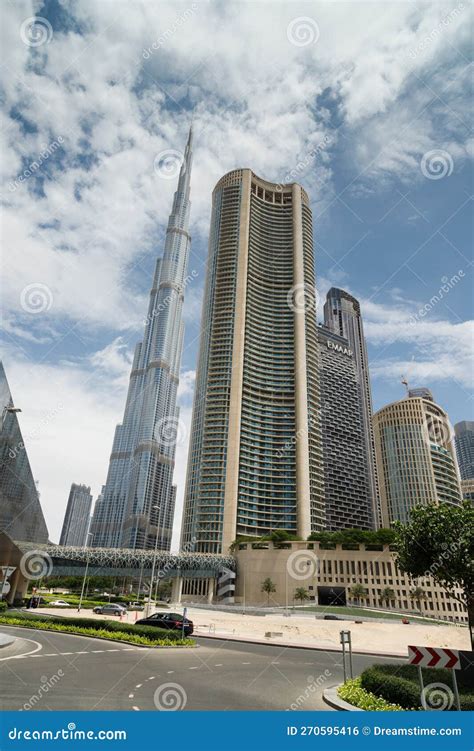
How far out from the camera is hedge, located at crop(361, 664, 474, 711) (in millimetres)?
12745

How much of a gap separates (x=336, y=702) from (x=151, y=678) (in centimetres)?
644

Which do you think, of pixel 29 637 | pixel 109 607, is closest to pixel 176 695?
pixel 29 637

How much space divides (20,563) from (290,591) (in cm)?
6663

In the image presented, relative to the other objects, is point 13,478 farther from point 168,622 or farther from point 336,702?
point 336,702

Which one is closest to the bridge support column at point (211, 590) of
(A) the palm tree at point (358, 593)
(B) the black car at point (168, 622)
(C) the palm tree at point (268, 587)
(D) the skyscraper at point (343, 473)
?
(C) the palm tree at point (268, 587)

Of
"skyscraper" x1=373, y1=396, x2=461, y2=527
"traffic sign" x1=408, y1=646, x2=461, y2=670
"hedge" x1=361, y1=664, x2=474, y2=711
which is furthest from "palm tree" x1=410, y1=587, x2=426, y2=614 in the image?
"traffic sign" x1=408, y1=646, x2=461, y2=670

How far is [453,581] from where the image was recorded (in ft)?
72.2

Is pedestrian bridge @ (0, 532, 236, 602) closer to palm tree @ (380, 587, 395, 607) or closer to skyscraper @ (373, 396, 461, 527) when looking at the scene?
palm tree @ (380, 587, 395, 607)

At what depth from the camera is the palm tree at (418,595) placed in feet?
298

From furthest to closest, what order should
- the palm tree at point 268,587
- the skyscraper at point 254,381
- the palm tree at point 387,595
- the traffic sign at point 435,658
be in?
1. the skyscraper at point 254,381
2. the palm tree at point 268,587
3. the palm tree at point 387,595
4. the traffic sign at point 435,658

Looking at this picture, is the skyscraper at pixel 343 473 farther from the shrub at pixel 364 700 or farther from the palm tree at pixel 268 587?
the shrub at pixel 364 700

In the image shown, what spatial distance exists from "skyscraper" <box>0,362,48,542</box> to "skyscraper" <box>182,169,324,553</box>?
289 ft

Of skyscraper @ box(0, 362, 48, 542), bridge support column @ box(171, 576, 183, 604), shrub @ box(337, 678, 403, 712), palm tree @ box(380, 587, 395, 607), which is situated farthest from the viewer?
bridge support column @ box(171, 576, 183, 604)

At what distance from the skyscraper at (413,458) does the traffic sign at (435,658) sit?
16193 cm
